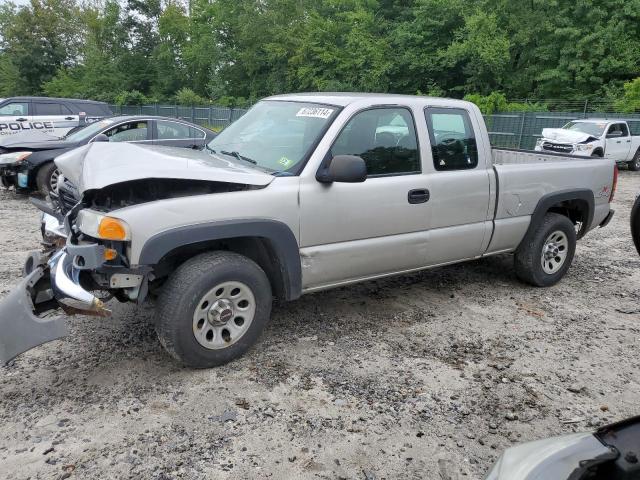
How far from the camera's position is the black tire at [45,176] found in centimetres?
867

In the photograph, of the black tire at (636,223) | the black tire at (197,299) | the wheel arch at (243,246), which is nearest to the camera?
the black tire at (636,223)

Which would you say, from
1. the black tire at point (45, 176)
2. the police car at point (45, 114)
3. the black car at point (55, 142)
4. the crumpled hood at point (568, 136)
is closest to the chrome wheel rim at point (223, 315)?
the black car at point (55, 142)

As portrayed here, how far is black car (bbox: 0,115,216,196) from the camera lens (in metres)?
8.70

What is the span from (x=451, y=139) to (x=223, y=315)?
2517 mm

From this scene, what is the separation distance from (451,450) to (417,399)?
0.50m

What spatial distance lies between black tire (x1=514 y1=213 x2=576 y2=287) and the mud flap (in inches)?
166

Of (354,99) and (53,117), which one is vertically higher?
(354,99)

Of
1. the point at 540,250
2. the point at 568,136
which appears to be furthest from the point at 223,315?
the point at 568,136

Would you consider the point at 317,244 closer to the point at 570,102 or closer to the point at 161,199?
the point at 161,199

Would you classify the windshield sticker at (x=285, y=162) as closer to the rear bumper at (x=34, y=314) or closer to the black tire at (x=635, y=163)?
the rear bumper at (x=34, y=314)

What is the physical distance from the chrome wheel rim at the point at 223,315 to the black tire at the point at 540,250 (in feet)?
10.0

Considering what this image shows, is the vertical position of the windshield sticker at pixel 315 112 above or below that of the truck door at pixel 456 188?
above

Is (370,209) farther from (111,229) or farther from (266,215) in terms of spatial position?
(111,229)

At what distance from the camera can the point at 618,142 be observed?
1644 centimetres
